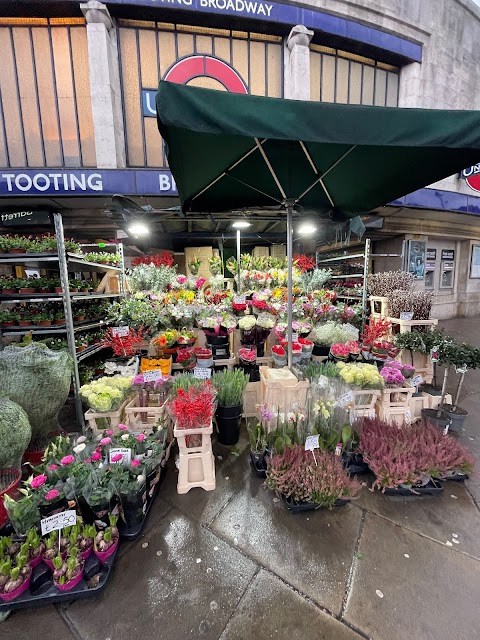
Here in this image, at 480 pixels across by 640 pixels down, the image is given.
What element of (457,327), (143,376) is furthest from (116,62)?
(457,327)

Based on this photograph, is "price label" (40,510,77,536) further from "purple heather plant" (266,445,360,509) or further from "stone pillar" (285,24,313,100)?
"stone pillar" (285,24,313,100)

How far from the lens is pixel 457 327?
28.8ft

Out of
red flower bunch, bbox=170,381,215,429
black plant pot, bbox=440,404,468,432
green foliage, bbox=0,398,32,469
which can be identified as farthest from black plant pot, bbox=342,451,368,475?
green foliage, bbox=0,398,32,469

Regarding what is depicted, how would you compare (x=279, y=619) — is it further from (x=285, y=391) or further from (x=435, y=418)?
(x=435, y=418)

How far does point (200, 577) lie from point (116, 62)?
963cm

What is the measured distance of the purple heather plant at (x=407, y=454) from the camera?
219cm

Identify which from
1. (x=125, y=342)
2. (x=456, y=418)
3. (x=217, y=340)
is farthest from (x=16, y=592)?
(x=456, y=418)

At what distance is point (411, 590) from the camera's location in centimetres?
→ 153

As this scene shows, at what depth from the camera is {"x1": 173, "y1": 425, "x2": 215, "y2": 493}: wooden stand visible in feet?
7.43

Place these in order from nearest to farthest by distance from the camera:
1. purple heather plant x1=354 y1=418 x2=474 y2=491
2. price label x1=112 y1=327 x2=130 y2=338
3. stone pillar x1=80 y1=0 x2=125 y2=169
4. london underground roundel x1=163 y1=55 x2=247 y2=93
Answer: purple heather plant x1=354 y1=418 x2=474 y2=491 → price label x1=112 y1=327 x2=130 y2=338 → stone pillar x1=80 y1=0 x2=125 y2=169 → london underground roundel x1=163 y1=55 x2=247 y2=93

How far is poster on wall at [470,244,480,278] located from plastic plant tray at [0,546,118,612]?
46.6 feet

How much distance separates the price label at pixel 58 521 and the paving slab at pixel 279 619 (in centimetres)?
104

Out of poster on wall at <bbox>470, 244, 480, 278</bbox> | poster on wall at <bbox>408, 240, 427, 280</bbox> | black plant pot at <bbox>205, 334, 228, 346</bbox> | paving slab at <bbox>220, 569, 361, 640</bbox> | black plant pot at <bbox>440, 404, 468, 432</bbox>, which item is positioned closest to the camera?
paving slab at <bbox>220, 569, 361, 640</bbox>

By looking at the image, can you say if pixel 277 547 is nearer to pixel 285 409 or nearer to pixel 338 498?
pixel 338 498
